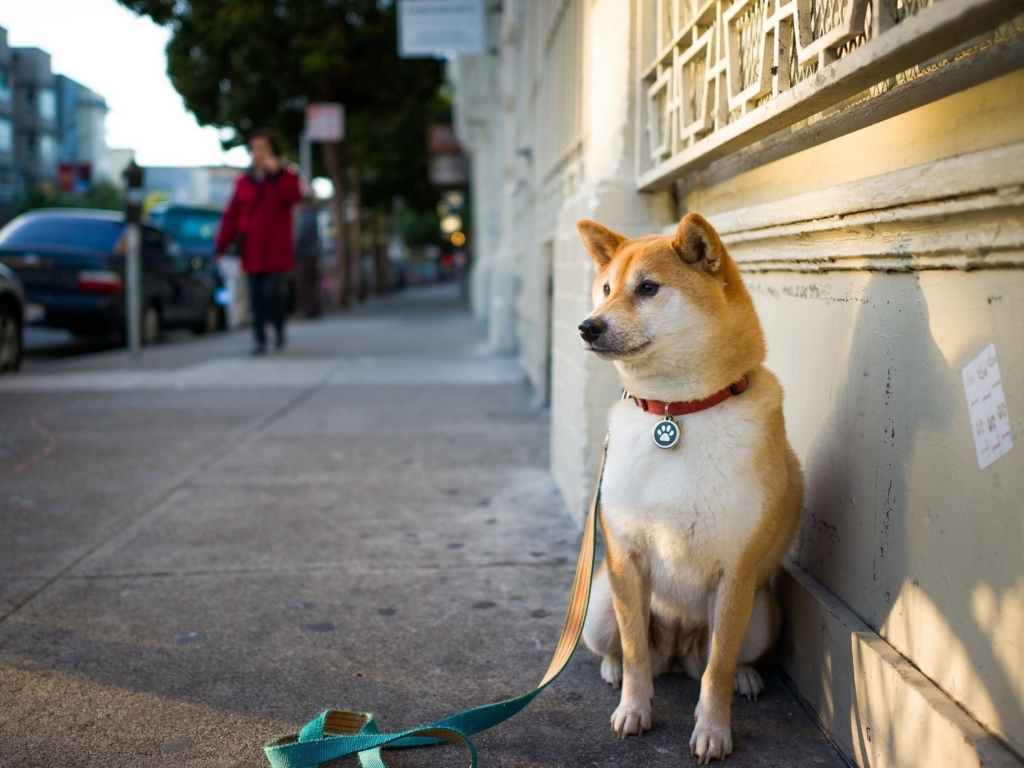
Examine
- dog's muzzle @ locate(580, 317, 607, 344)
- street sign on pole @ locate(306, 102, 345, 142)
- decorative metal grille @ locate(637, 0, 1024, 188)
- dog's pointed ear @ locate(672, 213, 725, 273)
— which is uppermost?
street sign on pole @ locate(306, 102, 345, 142)

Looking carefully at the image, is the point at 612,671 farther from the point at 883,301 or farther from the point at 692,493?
the point at 883,301

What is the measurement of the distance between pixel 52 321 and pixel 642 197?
9.91m

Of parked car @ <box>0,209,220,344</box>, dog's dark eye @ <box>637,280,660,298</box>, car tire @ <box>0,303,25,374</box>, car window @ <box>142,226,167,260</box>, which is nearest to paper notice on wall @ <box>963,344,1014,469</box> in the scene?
dog's dark eye @ <box>637,280,660,298</box>

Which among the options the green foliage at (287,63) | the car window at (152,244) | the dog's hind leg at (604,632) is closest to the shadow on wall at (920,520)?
the dog's hind leg at (604,632)

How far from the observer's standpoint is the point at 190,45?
22.0m

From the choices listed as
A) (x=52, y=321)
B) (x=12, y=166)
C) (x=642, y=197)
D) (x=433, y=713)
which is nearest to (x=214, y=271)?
(x=52, y=321)

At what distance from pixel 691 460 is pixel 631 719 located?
714mm

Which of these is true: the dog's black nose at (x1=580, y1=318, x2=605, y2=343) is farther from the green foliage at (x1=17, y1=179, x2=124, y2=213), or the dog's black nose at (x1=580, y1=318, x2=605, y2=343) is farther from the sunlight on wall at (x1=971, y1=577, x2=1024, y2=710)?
the green foliage at (x1=17, y1=179, x2=124, y2=213)

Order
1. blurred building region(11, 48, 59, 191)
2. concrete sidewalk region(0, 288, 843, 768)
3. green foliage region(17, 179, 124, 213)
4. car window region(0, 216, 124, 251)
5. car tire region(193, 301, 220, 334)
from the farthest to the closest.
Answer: green foliage region(17, 179, 124, 213), car tire region(193, 301, 220, 334), car window region(0, 216, 124, 251), blurred building region(11, 48, 59, 191), concrete sidewalk region(0, 288, 843, 768)

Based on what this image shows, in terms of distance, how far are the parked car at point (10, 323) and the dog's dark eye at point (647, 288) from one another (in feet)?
28.0

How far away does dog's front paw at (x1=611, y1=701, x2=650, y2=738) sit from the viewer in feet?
8.04

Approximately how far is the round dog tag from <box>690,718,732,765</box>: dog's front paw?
713 mm

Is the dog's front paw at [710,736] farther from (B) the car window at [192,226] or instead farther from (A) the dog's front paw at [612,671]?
(B) the car window at [192,226]

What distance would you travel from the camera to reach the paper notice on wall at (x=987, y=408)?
173 centimetres
